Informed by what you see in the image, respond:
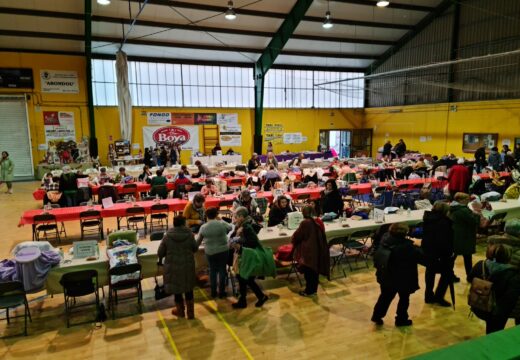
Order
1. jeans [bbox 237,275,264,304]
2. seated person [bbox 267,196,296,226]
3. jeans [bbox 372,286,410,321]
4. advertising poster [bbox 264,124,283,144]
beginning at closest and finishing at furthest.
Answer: jeans [bbox 372,286,410,321] < jeans [bbox 237,275,264,304] < seated person [bbox 267,196,296,226] < advertising poster [bbox 264,124,283,144]

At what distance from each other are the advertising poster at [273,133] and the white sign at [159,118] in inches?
215

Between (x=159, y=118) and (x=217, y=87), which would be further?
(x=217, y=87)

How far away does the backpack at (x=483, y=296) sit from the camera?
3.46m

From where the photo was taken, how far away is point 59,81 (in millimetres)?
16312

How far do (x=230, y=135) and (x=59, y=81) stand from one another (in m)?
8.32

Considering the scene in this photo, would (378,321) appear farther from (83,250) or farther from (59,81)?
(59,81)

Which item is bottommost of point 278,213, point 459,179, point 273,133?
point 278,213

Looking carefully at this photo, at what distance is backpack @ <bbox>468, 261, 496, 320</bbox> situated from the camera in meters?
3.46

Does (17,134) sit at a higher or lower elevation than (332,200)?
higher

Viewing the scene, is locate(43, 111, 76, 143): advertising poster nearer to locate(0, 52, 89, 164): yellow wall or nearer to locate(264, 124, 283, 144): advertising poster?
locate(0, 52, 89, 164): yellow wall

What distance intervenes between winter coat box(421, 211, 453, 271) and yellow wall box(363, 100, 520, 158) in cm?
1355

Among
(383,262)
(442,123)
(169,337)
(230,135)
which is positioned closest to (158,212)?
(169,337)

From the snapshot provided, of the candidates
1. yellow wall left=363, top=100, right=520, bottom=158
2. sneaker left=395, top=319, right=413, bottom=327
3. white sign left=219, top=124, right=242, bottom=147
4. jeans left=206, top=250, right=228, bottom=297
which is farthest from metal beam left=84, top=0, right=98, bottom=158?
yellow wall left=363, top=100, right=520, bottom=158

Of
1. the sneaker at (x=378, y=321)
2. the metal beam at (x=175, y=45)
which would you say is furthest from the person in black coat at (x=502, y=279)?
the metal beam at (x=175, y=45)
